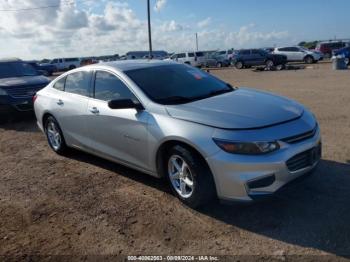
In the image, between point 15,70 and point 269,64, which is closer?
point 15,70

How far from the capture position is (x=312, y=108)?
966 centimetres

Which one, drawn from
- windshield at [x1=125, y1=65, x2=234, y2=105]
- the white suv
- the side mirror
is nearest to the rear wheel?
windshield at [x1=125, y1=65, x2=234, y2=105]

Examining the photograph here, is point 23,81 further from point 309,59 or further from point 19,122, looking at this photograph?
point 309,59

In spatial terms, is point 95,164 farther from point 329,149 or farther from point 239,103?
point 329,149

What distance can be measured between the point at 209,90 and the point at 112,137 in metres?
1.43

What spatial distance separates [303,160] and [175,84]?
6.33 feet

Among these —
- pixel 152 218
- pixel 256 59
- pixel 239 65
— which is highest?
pixel 256 59

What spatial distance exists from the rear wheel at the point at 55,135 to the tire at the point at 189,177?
106 inches

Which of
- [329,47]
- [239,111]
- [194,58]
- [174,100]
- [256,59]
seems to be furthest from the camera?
[194,58]

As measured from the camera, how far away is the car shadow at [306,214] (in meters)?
3.51

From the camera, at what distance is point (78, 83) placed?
593 cm

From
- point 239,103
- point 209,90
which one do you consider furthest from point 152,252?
point 209,90

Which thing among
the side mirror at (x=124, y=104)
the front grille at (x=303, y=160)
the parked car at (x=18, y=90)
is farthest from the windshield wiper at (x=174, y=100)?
the parked car at (x=18, y=90)

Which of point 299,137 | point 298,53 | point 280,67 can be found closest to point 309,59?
point 298,53
